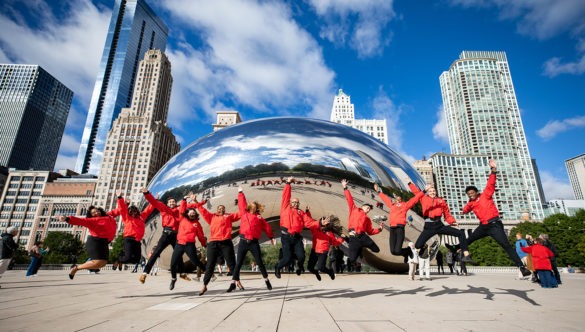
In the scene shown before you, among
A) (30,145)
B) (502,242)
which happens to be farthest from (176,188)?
(30,145)

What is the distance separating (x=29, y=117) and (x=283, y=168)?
681ft

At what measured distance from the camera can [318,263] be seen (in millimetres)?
7141

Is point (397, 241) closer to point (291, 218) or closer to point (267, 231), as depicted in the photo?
point (291, 218)

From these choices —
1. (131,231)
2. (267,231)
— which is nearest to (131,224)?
(131,231)

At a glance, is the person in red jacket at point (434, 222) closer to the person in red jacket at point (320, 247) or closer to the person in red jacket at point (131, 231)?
the person in red jacket at point (320, 247)

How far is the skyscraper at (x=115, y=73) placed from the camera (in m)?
154

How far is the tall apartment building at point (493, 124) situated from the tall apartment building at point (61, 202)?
155m

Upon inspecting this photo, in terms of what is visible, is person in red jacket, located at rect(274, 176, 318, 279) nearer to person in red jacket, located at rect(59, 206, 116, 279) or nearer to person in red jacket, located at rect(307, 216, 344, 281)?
person in red jacket, located at rect(307, 216, 344, 281)

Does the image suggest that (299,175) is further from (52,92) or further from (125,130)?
(52,92)

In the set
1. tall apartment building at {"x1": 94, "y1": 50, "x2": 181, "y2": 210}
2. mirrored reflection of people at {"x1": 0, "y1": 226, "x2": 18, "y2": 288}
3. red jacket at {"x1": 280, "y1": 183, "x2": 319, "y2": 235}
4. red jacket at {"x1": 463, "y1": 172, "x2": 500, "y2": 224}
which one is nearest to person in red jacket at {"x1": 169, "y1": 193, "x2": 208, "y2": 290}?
red jacket at {"x1": 280, "y1": 183, "x2": 319, "y2": 235}

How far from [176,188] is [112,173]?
116 meters

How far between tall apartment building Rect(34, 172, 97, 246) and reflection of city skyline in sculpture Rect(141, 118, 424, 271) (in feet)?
388

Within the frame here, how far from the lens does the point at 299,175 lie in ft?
28.1

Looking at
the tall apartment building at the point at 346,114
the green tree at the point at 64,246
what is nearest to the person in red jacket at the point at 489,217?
the green tree at the point at 64,246
